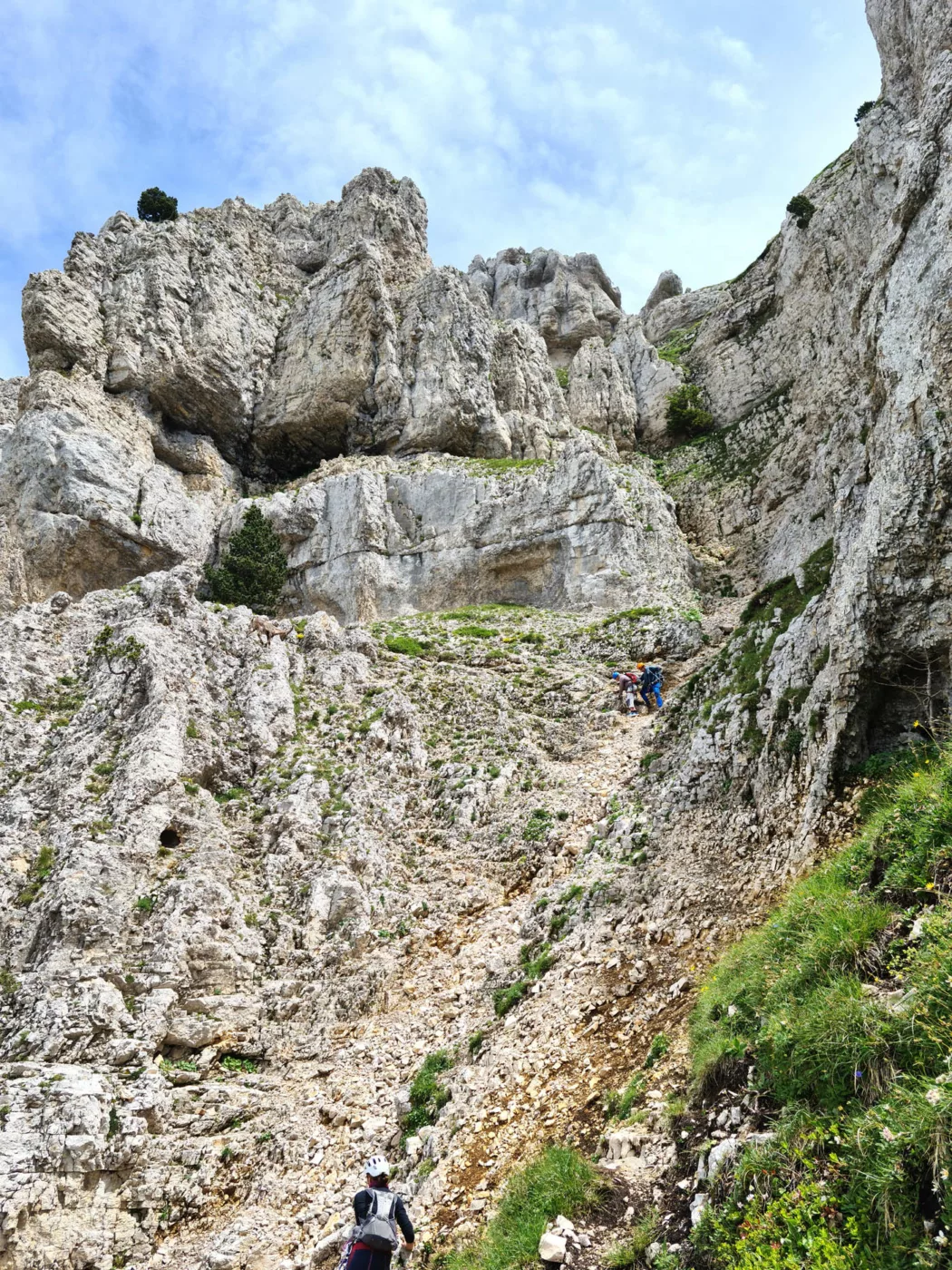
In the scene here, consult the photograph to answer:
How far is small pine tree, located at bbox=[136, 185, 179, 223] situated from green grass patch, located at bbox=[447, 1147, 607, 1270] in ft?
239

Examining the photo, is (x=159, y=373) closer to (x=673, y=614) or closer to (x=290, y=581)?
(x=290, y=581)

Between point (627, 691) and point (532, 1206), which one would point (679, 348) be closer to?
point (627, 691)

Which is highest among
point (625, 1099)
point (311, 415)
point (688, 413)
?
point (311, 415)

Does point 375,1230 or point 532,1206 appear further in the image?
point 375,1230

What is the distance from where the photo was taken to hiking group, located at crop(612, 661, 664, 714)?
80.3 ft

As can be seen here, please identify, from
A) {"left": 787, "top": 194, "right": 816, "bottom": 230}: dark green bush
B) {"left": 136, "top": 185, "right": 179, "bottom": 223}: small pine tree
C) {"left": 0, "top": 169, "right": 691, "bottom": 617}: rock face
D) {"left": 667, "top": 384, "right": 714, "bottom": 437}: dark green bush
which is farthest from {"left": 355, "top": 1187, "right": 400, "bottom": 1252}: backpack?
{"left": 136, "top": 185, "right": 179, "bottom": 223}: small pine tree

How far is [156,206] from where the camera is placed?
61.7 m

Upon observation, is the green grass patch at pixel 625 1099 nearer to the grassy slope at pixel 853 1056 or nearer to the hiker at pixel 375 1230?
the grassy slope at pixel 853 1056

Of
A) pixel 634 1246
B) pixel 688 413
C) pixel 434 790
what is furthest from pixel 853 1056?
pixel 688 413

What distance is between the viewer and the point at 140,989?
14.5 m

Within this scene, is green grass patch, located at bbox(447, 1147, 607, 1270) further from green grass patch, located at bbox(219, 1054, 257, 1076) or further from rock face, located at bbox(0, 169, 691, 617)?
rock face, located at bbox(0, 169, 691, 617)

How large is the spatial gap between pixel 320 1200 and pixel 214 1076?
4.08 metres

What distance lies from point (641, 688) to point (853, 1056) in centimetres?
1974

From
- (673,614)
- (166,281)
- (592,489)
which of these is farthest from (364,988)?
(166,281)
